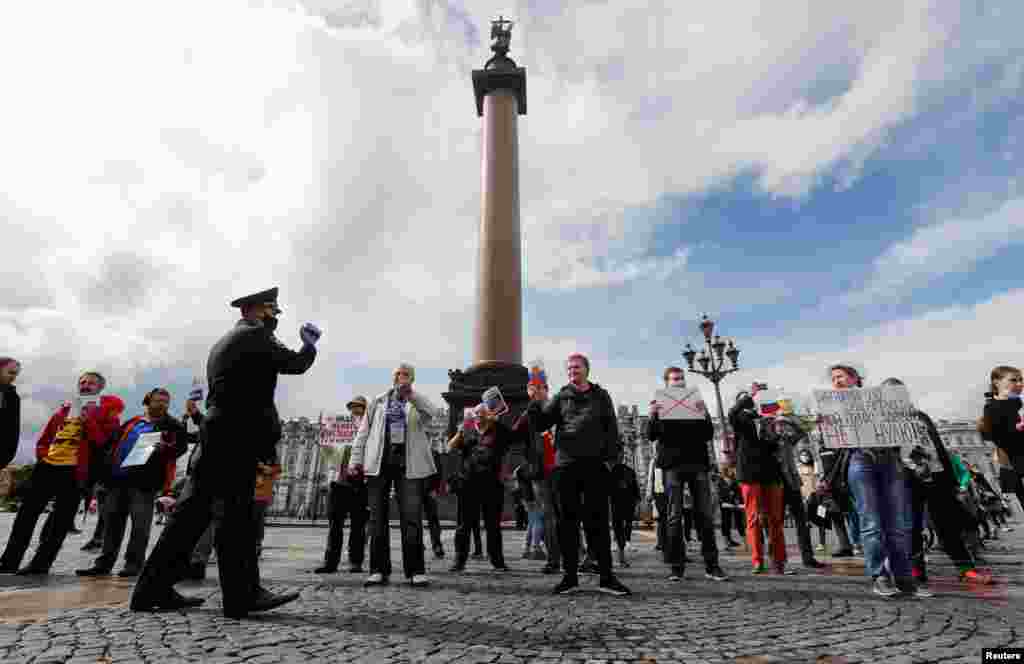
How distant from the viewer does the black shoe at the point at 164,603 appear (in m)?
3.68

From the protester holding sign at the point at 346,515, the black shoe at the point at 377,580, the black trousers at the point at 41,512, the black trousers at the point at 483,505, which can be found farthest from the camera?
the black trousers at the point at 483,505

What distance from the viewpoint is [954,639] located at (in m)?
3.11

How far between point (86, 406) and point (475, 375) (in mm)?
12779

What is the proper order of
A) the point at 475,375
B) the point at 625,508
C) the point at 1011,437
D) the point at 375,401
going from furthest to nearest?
the point at 475,375 → the point at 625,508 → the point at 375,401 → the point at 1011,437

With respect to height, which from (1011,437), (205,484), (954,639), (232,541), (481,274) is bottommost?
(954,639)

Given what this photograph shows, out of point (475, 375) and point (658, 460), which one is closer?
point (658, 460)

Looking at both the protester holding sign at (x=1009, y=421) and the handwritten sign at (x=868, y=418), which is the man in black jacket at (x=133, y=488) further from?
the protester holding sign at (x=1009, y=421)

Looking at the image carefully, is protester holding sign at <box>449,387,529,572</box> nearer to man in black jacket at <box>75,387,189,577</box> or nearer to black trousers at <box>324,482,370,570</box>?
black trousers at <box>324,482,370,570</box>

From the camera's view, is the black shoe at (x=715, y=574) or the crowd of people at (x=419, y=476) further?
the black shoe at (x=715, y=574)

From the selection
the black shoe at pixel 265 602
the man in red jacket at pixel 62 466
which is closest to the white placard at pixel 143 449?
the man in red jacket at pixel 62 466

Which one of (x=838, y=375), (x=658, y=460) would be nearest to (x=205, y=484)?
(x=658, y=460)

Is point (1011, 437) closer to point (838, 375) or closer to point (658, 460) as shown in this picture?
point (838, 375)

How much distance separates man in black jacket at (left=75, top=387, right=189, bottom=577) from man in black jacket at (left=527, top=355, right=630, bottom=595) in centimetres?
440

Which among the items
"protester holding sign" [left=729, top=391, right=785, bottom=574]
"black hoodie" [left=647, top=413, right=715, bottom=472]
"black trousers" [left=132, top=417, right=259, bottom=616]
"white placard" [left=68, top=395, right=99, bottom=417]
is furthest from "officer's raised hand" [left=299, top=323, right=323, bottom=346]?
"protester holding sign" [left=729, top=391, right=785, bottom=574]
